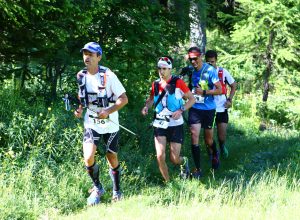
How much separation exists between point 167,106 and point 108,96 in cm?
123

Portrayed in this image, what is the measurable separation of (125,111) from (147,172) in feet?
6.29

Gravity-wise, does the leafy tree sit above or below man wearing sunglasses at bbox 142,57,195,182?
above

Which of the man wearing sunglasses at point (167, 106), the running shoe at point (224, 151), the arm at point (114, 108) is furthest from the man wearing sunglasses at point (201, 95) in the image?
the arm at point (114, 108)

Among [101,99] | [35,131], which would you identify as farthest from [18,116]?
[101,99]

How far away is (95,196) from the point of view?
6.57 m

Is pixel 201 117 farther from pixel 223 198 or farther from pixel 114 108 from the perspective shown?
pixel 114 108

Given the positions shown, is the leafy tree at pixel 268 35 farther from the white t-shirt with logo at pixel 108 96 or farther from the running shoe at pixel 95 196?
the running shoe at pixel 95 196

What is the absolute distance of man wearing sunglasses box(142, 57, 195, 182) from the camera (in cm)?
737

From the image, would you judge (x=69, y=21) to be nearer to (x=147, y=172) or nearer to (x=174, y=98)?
(x=174, y=98)

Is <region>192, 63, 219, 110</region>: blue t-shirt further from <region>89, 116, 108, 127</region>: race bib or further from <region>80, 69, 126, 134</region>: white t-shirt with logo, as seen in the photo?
<region>89, 116, 108, 127</region>: race bib

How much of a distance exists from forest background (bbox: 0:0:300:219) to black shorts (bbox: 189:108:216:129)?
965mm

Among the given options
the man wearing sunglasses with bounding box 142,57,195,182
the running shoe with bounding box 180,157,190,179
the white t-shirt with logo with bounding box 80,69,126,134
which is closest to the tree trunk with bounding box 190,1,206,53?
the man wearing sunglasses with bounding box 142,57,195,182

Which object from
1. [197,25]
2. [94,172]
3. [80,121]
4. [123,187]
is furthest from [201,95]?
[197,25]

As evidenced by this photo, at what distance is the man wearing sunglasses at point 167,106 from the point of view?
7.37 m
